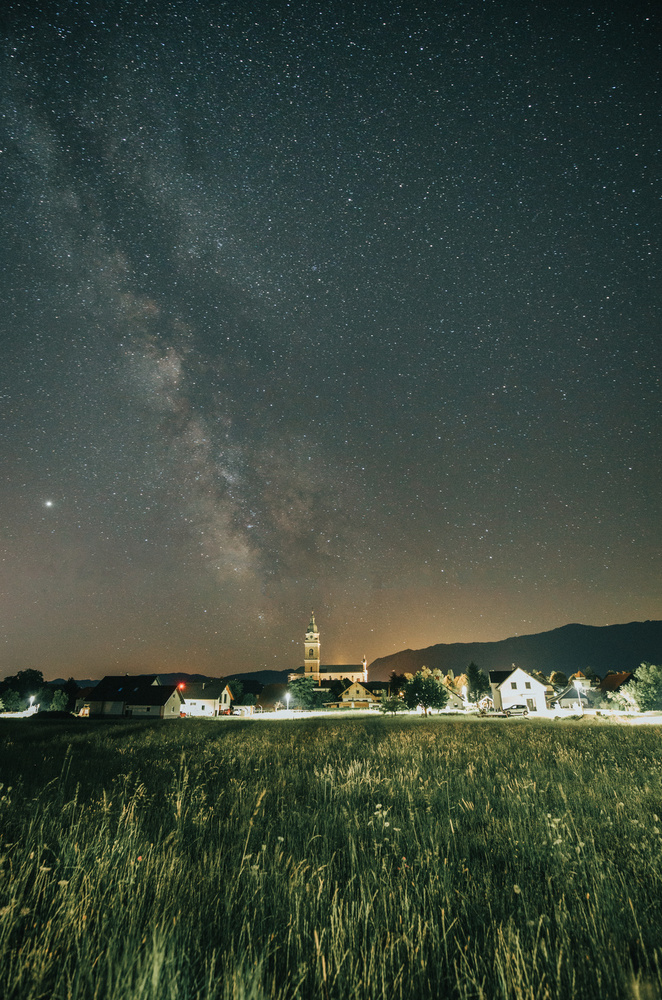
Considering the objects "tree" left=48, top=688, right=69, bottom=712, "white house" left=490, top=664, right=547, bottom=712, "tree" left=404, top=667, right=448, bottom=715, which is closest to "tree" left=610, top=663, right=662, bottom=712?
"tree" left=404, top=667, right=448, bottom=715

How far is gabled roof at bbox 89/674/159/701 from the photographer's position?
77.7 meters

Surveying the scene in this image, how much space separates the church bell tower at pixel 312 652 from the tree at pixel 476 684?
305 feet

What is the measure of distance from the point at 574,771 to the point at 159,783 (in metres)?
6.72

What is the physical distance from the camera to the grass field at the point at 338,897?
2033 millimetres

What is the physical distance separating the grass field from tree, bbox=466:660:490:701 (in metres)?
107

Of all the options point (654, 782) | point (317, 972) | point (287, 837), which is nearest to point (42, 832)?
point (287, 837)

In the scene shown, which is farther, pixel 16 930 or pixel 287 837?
pixel 287 837

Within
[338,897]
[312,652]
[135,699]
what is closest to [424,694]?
[135,699]

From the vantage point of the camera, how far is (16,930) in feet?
8.14

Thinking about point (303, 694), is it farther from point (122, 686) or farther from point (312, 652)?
point (312, 652)

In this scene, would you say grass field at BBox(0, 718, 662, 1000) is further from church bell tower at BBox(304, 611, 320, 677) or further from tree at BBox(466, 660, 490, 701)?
church bell tower at BBox(304, 611, 320, 677)

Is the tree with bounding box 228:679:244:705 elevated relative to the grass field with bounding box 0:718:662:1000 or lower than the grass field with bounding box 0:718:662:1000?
lower

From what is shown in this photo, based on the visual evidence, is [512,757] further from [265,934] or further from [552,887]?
[265,934]

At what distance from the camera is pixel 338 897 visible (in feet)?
9.64
